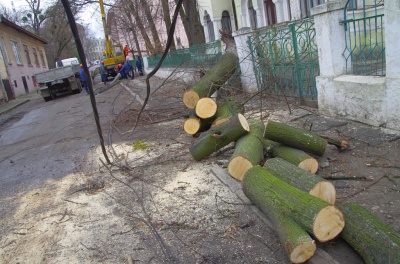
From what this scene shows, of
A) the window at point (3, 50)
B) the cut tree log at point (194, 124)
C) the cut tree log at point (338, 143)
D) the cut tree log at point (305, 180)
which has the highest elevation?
the window at point (3, 50)

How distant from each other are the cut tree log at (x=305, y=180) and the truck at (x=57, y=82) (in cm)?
1889

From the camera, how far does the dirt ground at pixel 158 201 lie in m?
3.09

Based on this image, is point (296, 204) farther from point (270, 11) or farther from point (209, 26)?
point (209, 26)

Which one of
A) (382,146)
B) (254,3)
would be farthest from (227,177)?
(254,3)

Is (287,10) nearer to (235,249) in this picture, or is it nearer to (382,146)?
(382,146)

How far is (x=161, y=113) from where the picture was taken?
356 inches

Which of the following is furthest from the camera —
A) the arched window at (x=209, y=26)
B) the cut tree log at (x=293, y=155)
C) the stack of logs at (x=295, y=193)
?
the arched window at (x=209, y=26)

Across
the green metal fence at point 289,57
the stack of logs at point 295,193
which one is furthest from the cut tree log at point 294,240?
the green metal fence at point 289,57

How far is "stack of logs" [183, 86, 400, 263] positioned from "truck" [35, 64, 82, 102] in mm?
17258

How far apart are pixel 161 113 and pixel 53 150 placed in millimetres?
2805

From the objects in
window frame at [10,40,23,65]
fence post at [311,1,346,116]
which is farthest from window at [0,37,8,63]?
fence post at [311,1,346,116]

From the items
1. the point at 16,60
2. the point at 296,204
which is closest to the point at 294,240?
the point at 296,204

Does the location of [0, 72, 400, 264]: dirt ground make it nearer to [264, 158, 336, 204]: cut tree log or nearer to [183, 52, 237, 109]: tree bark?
[264, 158, 336, 204]: cut tree log

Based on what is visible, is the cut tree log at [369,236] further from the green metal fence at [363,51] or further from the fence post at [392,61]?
the green metal fence at [363,51]
